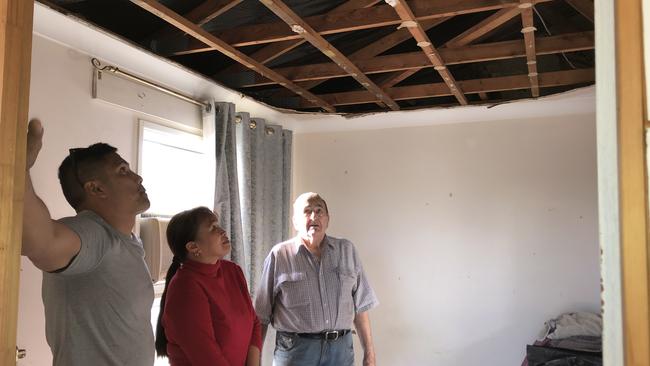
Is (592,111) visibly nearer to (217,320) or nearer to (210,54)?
(210,54)

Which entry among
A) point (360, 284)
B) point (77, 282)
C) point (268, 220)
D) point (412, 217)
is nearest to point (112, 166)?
point (77, 282)

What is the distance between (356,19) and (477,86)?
1198 mm

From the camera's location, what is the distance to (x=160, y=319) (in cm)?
187

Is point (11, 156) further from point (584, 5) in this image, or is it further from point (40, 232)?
point (584, 5)

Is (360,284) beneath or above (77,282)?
beneath

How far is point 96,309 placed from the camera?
1.24 metres

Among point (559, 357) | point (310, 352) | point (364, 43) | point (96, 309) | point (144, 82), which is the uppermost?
point (364, 43)

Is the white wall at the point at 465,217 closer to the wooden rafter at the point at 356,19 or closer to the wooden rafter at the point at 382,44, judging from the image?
the wooden rafter at the point at 356,19

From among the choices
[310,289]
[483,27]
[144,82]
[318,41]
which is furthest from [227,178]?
[483,27]

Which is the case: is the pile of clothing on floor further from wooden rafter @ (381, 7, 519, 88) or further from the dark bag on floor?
wooden rafter @ (381, 7, 519, 88)

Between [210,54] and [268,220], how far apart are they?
3.65ft

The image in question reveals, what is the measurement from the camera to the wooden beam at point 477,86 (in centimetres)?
297

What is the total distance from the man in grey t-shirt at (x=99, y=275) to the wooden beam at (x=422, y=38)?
1178 mm

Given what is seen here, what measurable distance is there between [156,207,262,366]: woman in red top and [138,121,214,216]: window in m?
0.71
